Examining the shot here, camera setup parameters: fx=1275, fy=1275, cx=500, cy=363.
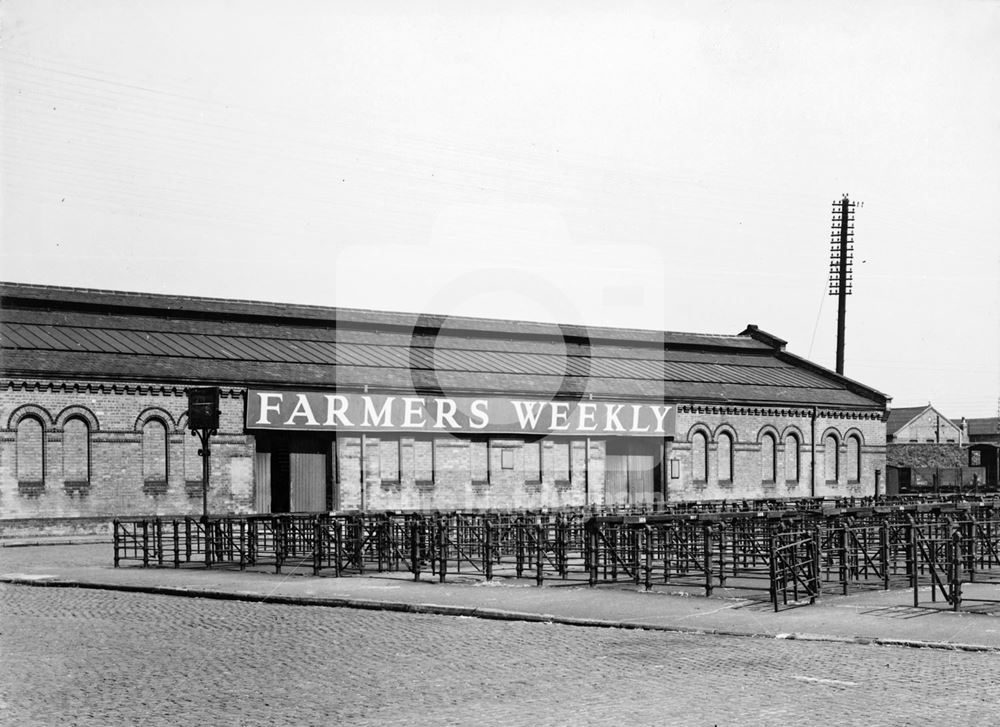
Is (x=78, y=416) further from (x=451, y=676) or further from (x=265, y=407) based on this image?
(x=451, y=676)

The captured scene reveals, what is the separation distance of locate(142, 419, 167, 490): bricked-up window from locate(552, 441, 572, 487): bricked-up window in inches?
605

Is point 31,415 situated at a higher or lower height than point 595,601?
higher

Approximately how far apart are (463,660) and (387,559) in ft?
35.1

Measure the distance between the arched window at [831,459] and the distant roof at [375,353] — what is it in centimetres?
169

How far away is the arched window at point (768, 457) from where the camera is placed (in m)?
54.7

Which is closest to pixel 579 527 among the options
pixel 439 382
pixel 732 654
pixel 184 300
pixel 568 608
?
pixel 568 608

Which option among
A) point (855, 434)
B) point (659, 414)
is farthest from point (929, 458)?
point (659, 414)

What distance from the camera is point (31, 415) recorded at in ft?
124

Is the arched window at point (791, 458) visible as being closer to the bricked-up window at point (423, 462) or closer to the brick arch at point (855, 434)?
the brick arch at point (855, 434)

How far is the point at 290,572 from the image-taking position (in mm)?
23984

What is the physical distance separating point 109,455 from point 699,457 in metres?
24.4

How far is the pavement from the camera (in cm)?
1495

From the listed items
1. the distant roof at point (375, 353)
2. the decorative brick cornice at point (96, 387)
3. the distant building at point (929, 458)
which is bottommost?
the distant building at point (929, 458)

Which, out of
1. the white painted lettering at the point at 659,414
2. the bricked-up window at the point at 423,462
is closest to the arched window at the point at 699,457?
the white painted lettering at the point at 659,414
